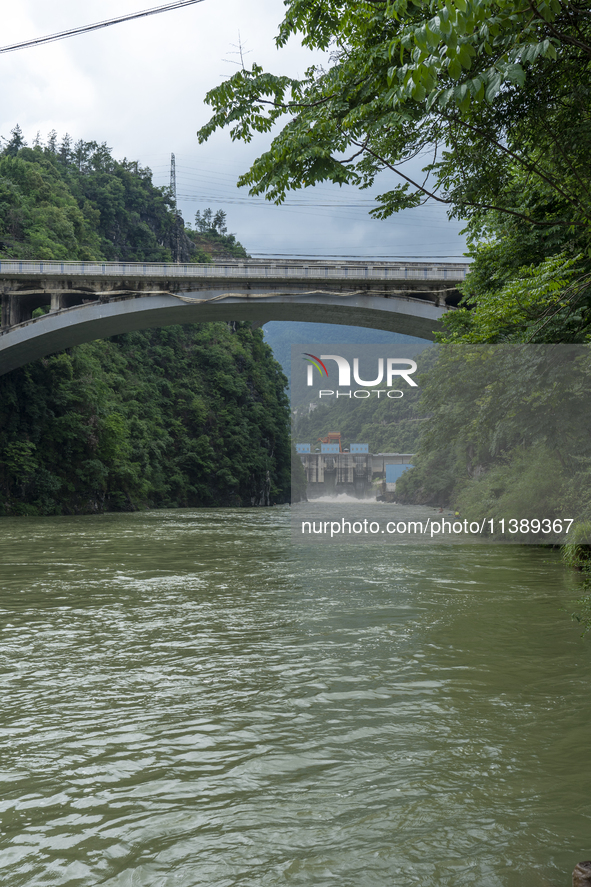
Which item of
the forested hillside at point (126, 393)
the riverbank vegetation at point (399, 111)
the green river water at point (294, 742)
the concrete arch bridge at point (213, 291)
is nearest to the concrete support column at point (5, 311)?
the concrete arch bridge at point (213, 291)

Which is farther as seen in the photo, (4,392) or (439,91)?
(4,392)

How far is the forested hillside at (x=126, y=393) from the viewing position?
32188mm

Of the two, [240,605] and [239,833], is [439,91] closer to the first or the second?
[239,833]

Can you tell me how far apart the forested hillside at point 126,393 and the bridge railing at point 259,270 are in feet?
19.7

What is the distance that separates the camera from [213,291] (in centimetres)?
2825

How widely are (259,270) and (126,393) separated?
18329 millimetres

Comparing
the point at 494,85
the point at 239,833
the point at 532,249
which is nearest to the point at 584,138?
the point at 494,85

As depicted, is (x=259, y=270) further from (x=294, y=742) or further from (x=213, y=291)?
(x=294, y=742)

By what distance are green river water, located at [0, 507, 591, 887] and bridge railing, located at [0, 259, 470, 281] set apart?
20.0 m

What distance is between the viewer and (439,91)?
3.44 m

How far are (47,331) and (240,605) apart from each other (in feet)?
71.8

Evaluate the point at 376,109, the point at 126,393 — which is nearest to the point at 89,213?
the point at 126,393

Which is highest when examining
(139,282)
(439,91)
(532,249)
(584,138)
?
(139,282)

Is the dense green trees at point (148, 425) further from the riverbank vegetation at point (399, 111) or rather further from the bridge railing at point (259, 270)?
the riverbank vegetation at point (399, 111)
